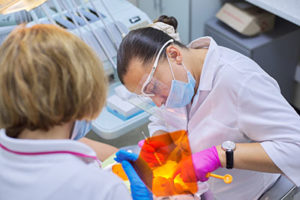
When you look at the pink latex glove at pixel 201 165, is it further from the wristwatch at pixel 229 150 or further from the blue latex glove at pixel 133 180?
the blue latex glove at pixel 133 180

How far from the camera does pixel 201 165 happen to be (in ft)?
4.04

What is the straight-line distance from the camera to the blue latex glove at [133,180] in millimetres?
1160

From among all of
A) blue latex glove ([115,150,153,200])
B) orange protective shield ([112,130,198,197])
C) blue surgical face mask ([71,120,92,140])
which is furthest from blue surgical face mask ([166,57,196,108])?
blue surgical face mask ([71,120,92,140])

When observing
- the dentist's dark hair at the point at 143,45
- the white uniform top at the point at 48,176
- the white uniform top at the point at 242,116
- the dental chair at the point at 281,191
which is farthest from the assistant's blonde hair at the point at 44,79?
the dental chair at the point at 281,191

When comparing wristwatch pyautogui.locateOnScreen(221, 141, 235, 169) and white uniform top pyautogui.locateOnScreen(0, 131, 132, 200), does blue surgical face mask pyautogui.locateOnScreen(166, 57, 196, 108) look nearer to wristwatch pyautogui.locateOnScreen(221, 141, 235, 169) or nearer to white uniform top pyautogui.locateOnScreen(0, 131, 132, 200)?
wristwatch pyautogui.locateOnScreen(221, 141, 235, 169)

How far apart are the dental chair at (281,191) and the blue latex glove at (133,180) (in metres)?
0.48

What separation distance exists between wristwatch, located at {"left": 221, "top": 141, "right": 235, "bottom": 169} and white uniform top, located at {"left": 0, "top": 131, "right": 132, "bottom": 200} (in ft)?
1.75

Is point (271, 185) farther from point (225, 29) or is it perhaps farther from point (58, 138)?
point (225, 29)

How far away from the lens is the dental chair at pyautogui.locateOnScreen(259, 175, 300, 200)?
4.30 feet

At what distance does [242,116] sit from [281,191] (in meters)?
0.37

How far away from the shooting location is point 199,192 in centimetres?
132

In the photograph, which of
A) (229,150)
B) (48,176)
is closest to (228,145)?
(229,150)

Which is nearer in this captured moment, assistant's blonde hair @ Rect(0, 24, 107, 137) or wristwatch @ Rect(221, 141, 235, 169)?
assistant's blonde hair @ Rect(0, 24, 107, 137)

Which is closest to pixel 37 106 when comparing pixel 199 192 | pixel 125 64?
pixel 125 64
